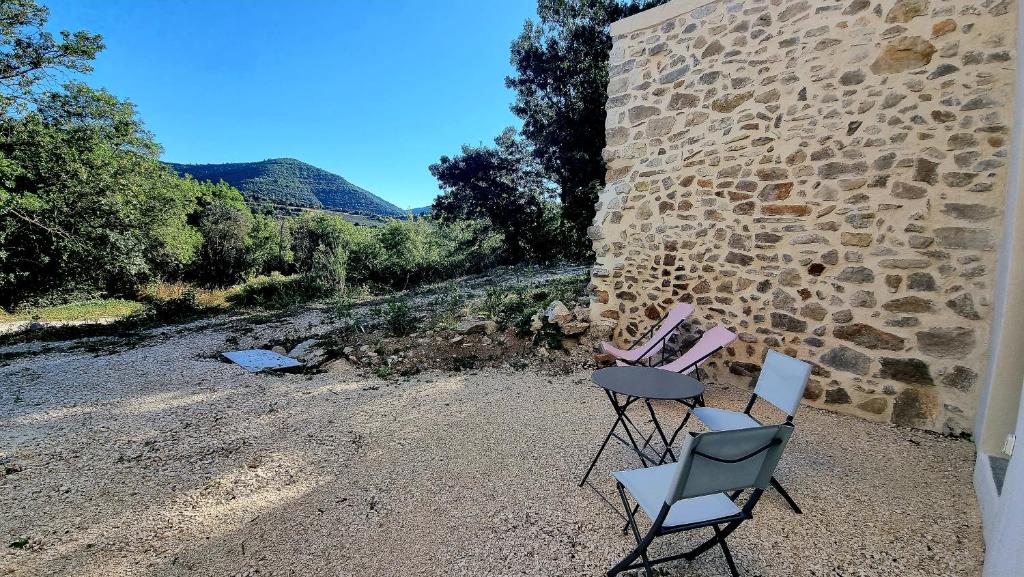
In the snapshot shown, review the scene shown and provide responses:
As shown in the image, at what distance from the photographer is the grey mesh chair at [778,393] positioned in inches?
86.9

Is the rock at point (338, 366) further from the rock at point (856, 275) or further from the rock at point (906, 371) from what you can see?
the rock at point (906, 371)

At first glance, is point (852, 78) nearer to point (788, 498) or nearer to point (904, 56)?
point (904, 56)

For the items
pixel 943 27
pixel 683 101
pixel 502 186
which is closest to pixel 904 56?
pixel 943 27

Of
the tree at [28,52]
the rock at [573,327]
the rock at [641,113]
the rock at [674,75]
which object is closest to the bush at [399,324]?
the rock at [573,327]

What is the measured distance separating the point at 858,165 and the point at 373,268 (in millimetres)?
17853

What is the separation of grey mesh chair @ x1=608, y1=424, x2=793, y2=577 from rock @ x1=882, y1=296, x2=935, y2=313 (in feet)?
8.63

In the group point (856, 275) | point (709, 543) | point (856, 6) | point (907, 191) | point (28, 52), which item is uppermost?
point (28, 52)

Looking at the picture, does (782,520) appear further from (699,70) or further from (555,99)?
(555,99)

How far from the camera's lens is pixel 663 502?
157 centimetres

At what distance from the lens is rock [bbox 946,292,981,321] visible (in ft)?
9.46

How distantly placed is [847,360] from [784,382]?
159 cm

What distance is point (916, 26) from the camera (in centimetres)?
308

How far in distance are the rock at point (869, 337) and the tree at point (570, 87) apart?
620 centimetres

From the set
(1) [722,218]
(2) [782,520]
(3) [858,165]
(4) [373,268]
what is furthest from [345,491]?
(4) [373,268]
